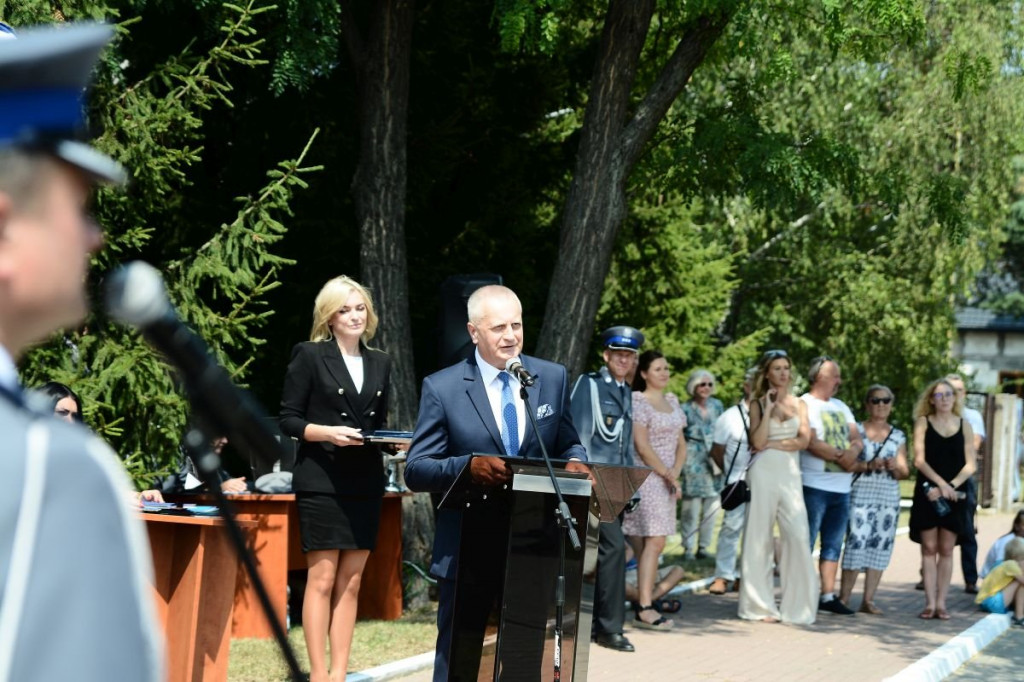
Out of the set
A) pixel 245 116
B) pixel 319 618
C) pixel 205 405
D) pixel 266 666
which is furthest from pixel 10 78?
pixel 245 116

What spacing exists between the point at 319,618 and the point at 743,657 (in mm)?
3981

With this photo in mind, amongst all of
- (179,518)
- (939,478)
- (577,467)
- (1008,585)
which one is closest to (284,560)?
(179,518)

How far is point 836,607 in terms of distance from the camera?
40.9ft

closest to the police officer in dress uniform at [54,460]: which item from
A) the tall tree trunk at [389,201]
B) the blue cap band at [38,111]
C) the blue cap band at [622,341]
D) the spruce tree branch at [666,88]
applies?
the blue cap band at [38,111]

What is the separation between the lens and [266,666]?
8594mm

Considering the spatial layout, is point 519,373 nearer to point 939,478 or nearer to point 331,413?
point 331,413

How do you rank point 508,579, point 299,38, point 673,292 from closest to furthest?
point 508,579
point 299,38
point 673,292

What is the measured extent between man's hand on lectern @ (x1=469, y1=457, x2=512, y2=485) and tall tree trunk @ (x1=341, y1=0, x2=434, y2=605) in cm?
656

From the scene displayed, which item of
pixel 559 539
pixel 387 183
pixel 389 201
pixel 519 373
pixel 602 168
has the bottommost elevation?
pixel 559 539

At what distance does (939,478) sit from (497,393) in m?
8.16

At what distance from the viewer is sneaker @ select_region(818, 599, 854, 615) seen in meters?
12.4

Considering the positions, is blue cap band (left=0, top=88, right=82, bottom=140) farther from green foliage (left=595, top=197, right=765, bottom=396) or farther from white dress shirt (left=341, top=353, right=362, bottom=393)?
green foliage (left=595, top=197, right=765, bottom=396)

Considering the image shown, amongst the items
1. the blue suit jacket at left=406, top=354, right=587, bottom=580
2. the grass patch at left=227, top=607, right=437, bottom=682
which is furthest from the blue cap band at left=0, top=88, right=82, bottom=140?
the grass patch at left=227, top=607, right=437, bottom=682

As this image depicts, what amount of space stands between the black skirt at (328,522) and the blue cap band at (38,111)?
19.5 ft
